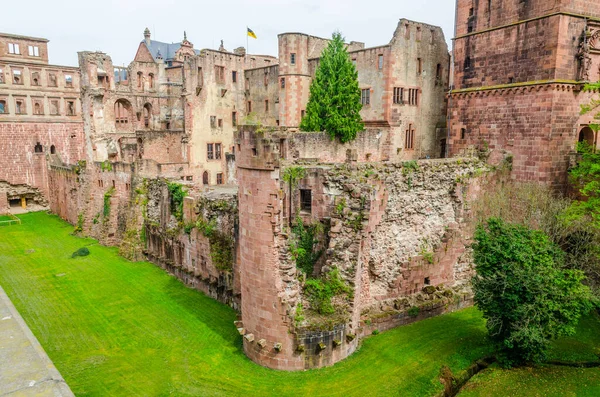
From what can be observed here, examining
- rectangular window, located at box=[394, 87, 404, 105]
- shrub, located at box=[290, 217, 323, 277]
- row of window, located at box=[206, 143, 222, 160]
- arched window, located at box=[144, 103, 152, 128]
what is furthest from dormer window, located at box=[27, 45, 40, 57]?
shrub, located at box=[290, 217, 323, 277]

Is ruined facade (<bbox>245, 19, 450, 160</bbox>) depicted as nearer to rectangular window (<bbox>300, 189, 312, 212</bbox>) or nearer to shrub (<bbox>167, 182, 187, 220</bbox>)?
shrub (<bbox>167, 182, 187, 220</bbox>)

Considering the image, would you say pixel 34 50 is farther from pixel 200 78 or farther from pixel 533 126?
pixel 533 126

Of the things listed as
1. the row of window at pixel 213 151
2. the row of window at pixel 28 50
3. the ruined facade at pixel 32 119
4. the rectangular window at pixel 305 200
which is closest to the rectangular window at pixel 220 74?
the row of window at pixel 213 151

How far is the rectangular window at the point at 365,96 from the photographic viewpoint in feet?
103

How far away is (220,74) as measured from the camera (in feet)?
125

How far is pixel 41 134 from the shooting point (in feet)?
137

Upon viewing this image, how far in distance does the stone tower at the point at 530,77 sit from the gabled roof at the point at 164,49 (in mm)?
45879

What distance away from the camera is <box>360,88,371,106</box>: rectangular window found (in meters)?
31.3

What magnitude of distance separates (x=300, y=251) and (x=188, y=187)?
8.51 m

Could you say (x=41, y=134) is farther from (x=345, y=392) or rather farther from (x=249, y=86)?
(x=345, y=392)

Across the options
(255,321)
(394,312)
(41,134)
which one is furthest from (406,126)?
(41,134)

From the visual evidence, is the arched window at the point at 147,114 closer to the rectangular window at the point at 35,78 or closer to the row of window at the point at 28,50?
the rectangular window at the point at 35,78

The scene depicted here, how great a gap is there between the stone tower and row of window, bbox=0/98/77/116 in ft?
125

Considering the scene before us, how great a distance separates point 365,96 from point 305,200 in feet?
58.0
